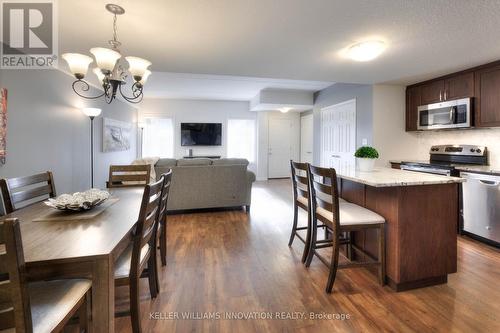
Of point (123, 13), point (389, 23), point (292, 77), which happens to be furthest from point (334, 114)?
point (123, 13)

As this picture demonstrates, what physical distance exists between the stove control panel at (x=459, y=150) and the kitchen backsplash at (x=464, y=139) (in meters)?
0.11

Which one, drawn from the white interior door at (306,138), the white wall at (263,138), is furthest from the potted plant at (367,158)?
the white wall at (263,138)

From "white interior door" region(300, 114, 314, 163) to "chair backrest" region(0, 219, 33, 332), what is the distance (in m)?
7.16

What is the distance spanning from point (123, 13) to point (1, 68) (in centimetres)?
159

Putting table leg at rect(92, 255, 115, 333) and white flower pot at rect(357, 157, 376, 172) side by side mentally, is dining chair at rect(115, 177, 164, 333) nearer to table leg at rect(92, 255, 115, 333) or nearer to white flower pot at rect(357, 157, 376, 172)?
table leg at rect(92, 255, 115, 333)

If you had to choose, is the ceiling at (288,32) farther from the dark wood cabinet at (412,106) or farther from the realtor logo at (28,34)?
the dark wood cabinet at (412,106)

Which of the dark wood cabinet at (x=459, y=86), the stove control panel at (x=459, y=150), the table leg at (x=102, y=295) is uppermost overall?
the dark wood cabinet at (x=459, y=86)

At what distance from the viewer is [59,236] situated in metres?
1.18

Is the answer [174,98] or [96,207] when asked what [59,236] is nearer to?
[96,207]

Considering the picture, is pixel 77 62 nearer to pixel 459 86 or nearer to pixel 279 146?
pixel 459 86

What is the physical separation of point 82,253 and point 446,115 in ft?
14.2

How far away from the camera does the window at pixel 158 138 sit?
7352mm

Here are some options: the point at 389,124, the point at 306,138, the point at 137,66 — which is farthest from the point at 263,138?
the point at 137,66

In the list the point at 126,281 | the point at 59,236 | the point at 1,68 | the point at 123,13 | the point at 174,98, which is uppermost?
the point at 174,98
